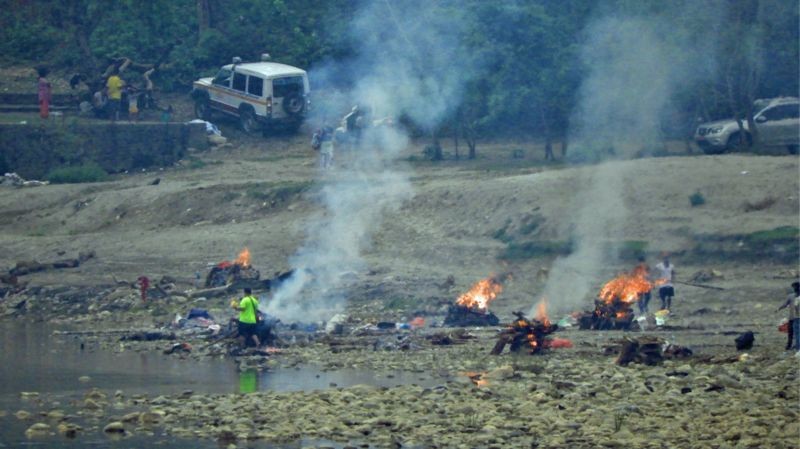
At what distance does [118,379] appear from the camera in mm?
23266

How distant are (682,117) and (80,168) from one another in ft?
52.8

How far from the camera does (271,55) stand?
4631cm

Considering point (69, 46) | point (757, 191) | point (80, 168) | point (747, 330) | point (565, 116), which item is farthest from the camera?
point (69, 46)

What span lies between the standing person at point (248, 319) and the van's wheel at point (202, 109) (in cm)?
2094

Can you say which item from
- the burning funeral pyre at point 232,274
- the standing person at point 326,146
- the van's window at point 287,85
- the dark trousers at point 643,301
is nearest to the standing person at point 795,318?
the dark trousers at point 643,301

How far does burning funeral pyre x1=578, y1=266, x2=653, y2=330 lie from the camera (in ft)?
90.3

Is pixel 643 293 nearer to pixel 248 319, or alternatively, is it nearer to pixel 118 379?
pixel 248 319

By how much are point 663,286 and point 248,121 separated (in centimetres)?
1892

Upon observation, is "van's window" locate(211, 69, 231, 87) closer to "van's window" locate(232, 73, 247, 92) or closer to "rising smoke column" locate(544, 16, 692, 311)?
"van's window" locate(232, 73, 247, 92)

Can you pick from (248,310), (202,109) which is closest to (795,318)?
(248,310)

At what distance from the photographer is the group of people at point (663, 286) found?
28.9 m

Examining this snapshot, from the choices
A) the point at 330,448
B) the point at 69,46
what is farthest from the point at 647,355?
the point at 69,46

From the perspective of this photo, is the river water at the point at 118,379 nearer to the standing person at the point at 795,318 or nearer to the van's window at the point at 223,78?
the standing person at the point at 795,318

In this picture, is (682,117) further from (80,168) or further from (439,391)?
(439,391)
